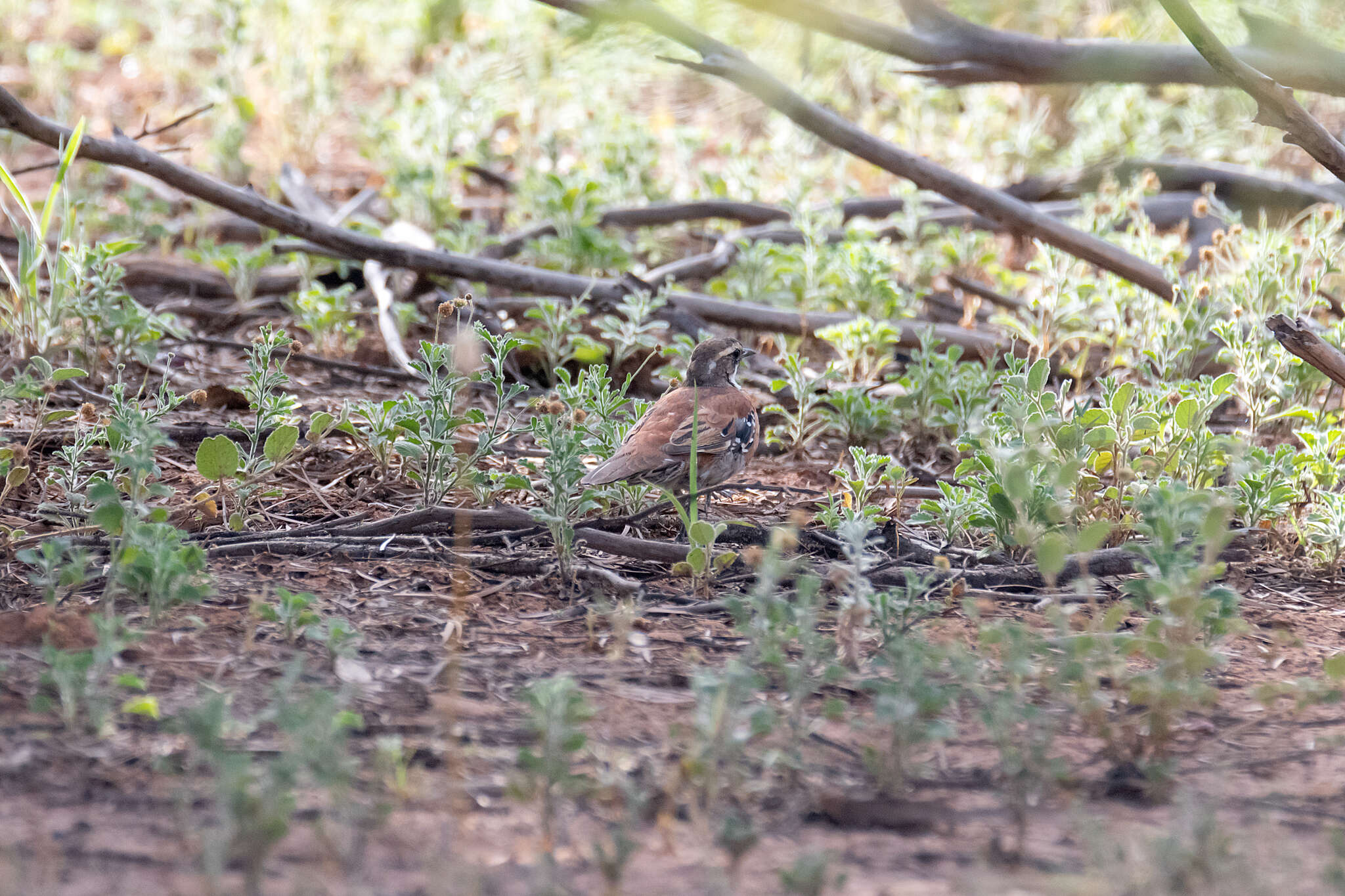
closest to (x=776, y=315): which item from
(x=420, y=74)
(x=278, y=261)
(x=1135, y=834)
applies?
(x=278, y=261)

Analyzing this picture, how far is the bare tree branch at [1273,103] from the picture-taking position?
3.68 m

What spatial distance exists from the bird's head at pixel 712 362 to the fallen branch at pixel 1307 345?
226 cm

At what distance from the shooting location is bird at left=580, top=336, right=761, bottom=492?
4250 millimetres

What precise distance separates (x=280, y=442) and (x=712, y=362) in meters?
2.06

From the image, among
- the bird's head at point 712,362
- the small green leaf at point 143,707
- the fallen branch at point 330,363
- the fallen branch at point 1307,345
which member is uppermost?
the fallen branch at point 1307,345

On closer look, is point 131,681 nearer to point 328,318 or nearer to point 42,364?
point 42,364

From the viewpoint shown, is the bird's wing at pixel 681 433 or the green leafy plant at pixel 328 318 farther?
the green leafy plant at pixel 328 318

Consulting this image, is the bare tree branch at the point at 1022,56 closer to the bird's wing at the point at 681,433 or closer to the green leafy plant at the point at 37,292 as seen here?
the bird's wing at the point at 681,433

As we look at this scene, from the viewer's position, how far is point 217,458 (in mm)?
3779

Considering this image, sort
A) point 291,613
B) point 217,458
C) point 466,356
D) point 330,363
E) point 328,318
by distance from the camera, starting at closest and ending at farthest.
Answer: point 291,613 < point 466,356 < point 217,458 < point 330,363 < point 328,318

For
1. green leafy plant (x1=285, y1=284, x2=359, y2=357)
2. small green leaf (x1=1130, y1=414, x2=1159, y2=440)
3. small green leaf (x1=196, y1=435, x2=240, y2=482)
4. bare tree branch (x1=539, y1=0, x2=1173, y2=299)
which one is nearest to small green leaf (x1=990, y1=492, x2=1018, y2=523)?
small green leaf (x1=1130, y1=414, x2=1159, y2=440)

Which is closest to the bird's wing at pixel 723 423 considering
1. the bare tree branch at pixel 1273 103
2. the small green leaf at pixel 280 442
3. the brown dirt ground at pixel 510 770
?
the brown dirt ground at pixel 510 770

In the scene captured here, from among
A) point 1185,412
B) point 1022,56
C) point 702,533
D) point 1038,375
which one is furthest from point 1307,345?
point 702,533

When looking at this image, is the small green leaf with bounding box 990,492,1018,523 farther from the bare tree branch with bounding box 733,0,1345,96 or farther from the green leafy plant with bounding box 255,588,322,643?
the bare tree branch with bounding box 733,0,1345,96
